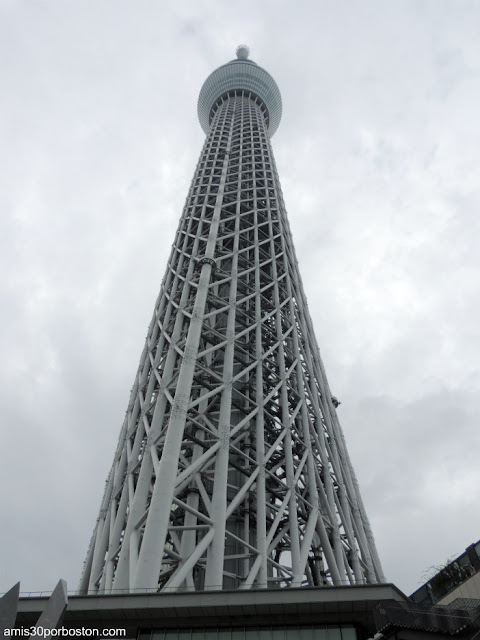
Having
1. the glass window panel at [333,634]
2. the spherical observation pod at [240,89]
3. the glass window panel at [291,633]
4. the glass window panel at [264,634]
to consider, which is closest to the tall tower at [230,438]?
the glass window panel at [264,634]

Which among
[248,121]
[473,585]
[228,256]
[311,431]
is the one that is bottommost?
[473,585]

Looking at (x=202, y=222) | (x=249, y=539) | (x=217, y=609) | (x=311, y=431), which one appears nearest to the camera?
(x=217, y=609)

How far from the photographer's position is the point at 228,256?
46.9 meters

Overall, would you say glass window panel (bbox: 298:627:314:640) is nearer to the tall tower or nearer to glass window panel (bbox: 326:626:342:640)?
glass window panel (bbox: 326:626:342:640)

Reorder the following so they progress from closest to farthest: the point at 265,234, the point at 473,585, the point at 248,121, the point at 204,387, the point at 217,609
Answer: the point at 217,609
the point at 473,585
the point at 204,387
the point at 265,234
the point at 248,121

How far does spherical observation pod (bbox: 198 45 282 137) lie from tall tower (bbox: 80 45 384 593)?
90.0 ft

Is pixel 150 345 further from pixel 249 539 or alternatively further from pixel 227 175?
pixel 227 175

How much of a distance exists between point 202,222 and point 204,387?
20.8m

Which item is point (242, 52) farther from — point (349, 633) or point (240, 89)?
point (349, 633)

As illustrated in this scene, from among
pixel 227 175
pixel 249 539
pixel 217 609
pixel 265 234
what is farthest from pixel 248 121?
pixel 217 609

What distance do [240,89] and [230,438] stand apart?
63053 mm

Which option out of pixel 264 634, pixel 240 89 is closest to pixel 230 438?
pixel 264 634

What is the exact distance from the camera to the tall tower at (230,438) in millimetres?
27734

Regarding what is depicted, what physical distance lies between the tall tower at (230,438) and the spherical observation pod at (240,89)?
90.0 ft
